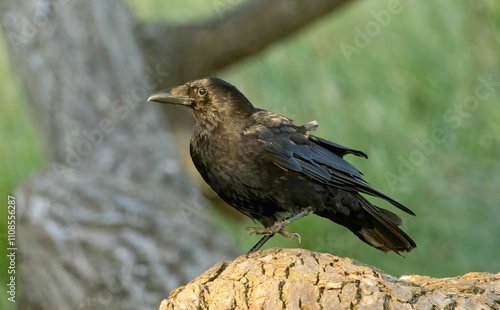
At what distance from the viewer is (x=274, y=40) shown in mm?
8594

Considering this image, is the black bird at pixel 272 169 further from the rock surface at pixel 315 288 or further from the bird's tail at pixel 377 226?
the rock surface at pixel 315 288

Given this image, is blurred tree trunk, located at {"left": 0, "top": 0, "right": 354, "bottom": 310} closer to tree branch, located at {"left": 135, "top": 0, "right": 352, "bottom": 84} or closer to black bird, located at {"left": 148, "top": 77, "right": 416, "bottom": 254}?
tree branch, located at {"left": 135, "top": 0, "right": 352, "bottom": 84}

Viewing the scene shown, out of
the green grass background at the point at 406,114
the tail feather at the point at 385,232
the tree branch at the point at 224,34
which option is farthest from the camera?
the tree branch at the point at 224,34

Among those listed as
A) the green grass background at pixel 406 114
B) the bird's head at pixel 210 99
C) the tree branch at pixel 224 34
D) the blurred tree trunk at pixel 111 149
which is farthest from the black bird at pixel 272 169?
the tree branch at pixel 224 34

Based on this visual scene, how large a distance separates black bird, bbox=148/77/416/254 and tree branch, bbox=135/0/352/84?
14.8 feet

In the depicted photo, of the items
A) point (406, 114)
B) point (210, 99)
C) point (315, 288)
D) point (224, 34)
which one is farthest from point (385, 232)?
point (224, 34)

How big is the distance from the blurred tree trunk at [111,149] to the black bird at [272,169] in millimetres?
2197

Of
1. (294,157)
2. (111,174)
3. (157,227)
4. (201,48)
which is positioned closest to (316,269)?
(294,157)

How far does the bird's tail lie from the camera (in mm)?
3938

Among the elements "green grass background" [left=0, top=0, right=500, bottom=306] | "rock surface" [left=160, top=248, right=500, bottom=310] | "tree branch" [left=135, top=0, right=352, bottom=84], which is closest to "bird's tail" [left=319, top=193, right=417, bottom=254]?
"rock surface" [left=160, top=248, right=500, bottom=310]

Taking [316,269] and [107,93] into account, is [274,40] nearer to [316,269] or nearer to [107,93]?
[107,93]

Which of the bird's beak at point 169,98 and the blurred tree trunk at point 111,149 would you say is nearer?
the bird's beak at point 169,98

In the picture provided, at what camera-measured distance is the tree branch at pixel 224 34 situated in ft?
27.6

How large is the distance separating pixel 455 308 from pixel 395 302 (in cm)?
25
